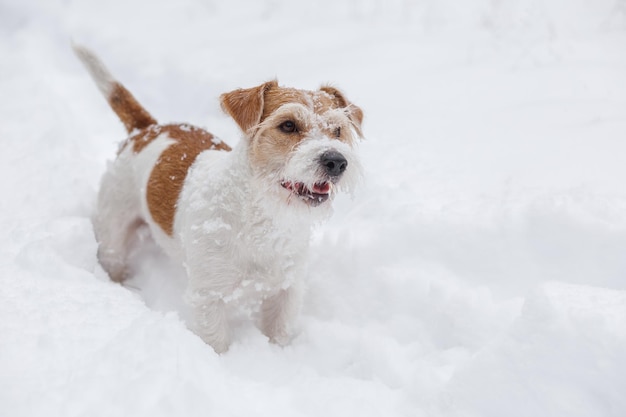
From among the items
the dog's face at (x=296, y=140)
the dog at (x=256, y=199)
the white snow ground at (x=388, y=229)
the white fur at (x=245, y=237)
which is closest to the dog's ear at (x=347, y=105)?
the dog at (x=256, y=199)

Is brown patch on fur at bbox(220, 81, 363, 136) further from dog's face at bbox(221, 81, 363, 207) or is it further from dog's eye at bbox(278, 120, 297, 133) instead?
dog's eye at bbox(278, 120, 297, 133)

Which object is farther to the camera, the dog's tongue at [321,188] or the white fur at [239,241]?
the white fur at [239,241]

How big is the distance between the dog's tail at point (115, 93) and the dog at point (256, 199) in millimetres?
639

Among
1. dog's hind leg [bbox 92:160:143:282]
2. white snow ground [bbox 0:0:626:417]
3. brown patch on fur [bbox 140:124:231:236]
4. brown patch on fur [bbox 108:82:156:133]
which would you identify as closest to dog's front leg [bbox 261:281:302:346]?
white snow ground [bbox 0:0:626:417]

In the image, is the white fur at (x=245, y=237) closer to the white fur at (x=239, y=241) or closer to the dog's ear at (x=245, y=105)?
the white fur at (x=239, y=241)

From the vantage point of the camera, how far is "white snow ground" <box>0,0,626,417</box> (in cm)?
179

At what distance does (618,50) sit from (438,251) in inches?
147

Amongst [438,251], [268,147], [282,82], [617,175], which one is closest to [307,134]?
[268,147]

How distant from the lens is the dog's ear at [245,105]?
2.58 metres

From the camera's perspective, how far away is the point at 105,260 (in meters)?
3.55

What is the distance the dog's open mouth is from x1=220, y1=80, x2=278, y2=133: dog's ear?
421mm

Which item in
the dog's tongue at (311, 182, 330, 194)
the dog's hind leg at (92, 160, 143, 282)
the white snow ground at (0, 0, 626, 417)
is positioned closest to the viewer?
the white snow ground at (0, 0, 626, 417)

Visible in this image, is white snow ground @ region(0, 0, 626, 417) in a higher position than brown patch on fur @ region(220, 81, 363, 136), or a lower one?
lower

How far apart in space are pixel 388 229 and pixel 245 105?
1.35 metres
